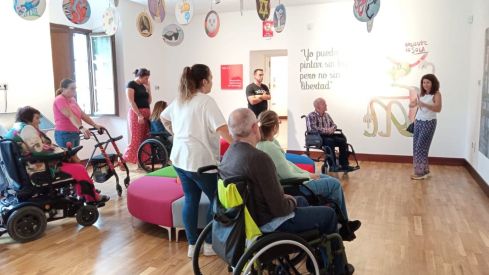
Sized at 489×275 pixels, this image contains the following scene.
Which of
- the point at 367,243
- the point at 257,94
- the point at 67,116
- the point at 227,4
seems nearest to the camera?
the point at 367,243

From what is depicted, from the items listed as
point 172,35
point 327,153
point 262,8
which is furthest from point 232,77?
point 262,8

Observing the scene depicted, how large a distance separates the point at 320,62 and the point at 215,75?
2069 mm

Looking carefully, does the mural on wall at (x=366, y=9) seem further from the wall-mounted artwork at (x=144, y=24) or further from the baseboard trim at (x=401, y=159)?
the baseboard trim at (x=401, y=159)

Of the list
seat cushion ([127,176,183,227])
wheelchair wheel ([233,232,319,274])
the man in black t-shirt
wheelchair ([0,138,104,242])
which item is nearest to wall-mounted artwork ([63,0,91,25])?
wheelchair ([0,138,104,242])

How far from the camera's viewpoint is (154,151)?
5.68m

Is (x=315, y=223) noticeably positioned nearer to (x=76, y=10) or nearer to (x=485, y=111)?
(x=76, y=10)

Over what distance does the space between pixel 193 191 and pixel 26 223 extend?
1552 mm

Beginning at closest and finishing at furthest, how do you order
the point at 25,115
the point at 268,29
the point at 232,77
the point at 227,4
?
1. the point at 25,115
2. the point at 227,4
3. the point at 268,29
4. the point at 232,77

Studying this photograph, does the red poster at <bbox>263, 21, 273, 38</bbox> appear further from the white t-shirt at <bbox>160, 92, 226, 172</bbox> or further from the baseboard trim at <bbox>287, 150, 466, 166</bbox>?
the white t-shirt at <bbox>160, 92, 226, 172</bbox>

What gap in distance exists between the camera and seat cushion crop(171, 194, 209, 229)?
316cm

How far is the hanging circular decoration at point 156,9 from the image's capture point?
13.6ft

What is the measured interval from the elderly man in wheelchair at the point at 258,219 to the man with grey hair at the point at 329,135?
10.5 ft

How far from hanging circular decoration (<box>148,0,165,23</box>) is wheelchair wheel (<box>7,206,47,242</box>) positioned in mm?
2218

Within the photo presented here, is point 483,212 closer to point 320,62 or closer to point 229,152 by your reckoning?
point 229,152
